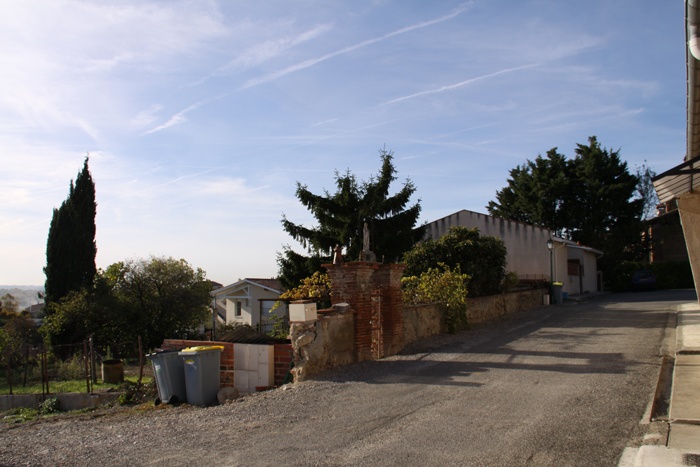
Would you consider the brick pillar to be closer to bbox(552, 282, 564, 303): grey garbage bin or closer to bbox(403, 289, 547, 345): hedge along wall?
bbox(403, 289, 547, 345): hedge along wall

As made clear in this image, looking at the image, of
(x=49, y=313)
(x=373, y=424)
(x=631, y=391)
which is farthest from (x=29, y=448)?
(x=49, y=313)

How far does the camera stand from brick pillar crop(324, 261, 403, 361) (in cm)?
1167

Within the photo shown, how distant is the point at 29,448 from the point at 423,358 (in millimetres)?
6979

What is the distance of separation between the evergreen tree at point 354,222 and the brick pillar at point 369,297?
12.6 m

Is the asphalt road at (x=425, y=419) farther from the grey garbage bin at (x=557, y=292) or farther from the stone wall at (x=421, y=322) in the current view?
the grey garbage bin at (x=557, y=292)

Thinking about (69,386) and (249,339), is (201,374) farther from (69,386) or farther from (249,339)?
(69,386)

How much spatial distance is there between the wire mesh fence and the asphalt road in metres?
5.19

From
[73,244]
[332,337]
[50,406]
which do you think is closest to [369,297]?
[332,337]

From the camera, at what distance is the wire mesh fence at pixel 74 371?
15031 millimetres

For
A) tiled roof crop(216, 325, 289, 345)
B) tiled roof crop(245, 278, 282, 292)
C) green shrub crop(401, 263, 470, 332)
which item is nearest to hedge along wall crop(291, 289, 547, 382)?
tiled roof crop(216, 325, 289, 345)

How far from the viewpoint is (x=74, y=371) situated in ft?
60.4

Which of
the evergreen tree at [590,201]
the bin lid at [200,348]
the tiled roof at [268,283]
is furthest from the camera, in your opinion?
the evergreen tree at [590,201]

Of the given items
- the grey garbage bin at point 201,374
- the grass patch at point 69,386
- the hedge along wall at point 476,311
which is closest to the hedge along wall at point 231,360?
the grey garbage bin at point 201,374

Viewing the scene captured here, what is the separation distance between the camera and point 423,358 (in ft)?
38.7
